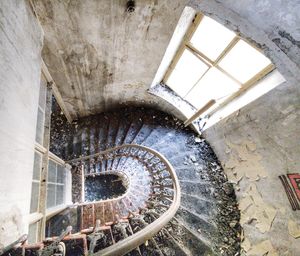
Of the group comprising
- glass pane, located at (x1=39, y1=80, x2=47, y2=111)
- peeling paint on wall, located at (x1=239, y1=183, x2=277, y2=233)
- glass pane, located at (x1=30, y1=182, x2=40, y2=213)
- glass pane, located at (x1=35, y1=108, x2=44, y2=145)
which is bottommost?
peeling paint on wall, located at (x1=239, y1=183, x2=277, y2=233)

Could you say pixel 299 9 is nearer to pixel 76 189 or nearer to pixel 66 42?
pixel 66 42

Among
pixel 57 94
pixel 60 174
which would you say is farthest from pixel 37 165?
pixel 57 94

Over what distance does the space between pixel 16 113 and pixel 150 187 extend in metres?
3.06

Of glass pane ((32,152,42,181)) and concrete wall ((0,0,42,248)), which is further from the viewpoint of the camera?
glass pane ((32,152,42,181))

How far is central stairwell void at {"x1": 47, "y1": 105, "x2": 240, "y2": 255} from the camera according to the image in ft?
10.5

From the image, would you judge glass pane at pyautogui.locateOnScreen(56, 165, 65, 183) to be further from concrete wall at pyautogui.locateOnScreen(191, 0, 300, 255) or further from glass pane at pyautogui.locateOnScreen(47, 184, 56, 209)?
concrete wall at pyautogui.locateOnScreen(191, 0, 300, 255)

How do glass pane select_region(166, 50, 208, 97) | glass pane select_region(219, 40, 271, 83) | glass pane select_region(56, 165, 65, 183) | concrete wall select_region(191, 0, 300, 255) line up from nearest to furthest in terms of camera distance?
concrete wall select_region(191, 0, 300, 255) → glass pane select_region(219, 40, 271, 83) → glass pane select_region(166, 50, 208, 97) → glass pane select_region(56, 165, 65, 183)

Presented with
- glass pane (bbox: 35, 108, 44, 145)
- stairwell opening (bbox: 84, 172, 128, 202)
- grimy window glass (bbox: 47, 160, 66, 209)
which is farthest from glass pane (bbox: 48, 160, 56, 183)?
stairwell opening (bbox: 84, 172, 128, 202)

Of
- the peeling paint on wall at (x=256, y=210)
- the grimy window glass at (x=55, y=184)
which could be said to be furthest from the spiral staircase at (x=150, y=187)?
the grimy window glass at (x=55, y=184)

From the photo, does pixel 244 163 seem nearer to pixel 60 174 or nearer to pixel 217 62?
pixel 217 62

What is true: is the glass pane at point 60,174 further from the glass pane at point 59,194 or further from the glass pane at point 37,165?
the glass pane at point 37,165

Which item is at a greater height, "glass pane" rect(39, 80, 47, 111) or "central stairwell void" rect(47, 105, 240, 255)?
"glass pane" rect(39, 80, 47, 111)

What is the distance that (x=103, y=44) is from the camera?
3977 millimetres

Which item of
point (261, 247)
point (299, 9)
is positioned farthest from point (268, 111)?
point (261, 247)
